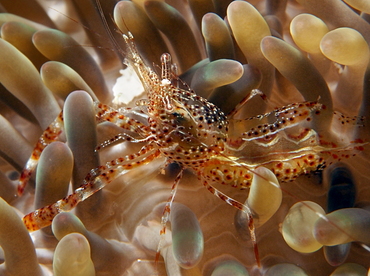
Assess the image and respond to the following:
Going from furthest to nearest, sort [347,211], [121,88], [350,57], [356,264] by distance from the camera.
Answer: [121,88], [350,57], [356,264], [347,211]

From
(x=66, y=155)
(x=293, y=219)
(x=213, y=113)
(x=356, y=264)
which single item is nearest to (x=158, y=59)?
(x=213, y=113)

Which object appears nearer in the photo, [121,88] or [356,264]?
[356,264]

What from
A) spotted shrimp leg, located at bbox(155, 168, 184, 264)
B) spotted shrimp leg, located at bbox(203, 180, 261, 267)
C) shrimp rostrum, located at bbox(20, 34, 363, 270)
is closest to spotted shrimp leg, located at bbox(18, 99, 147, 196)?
shrimp rostrum, located at bbox(20, 34, 363, 270)

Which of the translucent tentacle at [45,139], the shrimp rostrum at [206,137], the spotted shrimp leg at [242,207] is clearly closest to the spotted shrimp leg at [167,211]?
the shrimp rostrum at [206,137]

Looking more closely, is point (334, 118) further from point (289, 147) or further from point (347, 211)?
point (347, 211)

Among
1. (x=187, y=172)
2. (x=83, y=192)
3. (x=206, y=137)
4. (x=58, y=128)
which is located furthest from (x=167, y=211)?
(x=58, y=128)

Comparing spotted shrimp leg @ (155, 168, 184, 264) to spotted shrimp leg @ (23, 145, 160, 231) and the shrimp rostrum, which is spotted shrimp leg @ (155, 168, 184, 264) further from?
spotted shrimp leg @ (23, 145, 160, 231)

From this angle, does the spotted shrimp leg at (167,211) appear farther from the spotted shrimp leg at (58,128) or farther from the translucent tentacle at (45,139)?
the translucent tentacle at (45,139)
